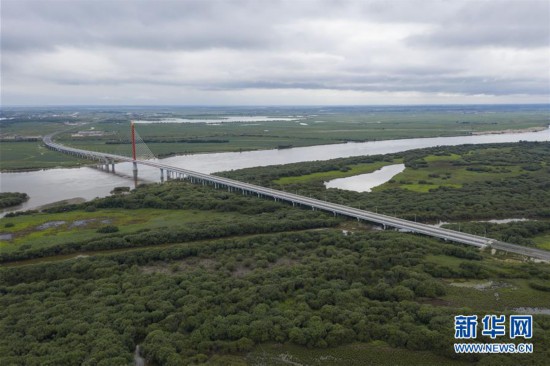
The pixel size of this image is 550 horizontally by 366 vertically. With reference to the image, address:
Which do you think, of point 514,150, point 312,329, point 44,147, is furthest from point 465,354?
point 44,147

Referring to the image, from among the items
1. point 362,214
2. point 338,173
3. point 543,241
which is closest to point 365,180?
point 338,173

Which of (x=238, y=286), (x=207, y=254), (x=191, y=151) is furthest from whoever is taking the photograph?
(x=191, y=151)

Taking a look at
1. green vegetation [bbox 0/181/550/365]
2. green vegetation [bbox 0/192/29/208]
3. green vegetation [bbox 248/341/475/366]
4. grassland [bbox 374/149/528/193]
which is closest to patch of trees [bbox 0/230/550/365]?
green vegetation [bbox 0/181/550/365]

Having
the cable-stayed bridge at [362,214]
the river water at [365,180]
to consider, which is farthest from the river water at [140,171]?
the river water at [365,180]

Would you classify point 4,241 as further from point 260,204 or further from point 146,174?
point 146,174

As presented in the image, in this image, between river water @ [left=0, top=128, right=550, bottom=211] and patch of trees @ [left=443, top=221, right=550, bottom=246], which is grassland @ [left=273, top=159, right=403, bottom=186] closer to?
river water @ [left=0, top=128, right=550, bottom=211]

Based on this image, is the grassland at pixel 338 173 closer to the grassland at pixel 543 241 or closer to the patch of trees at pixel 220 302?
the patch of trees at pixel 220 302
